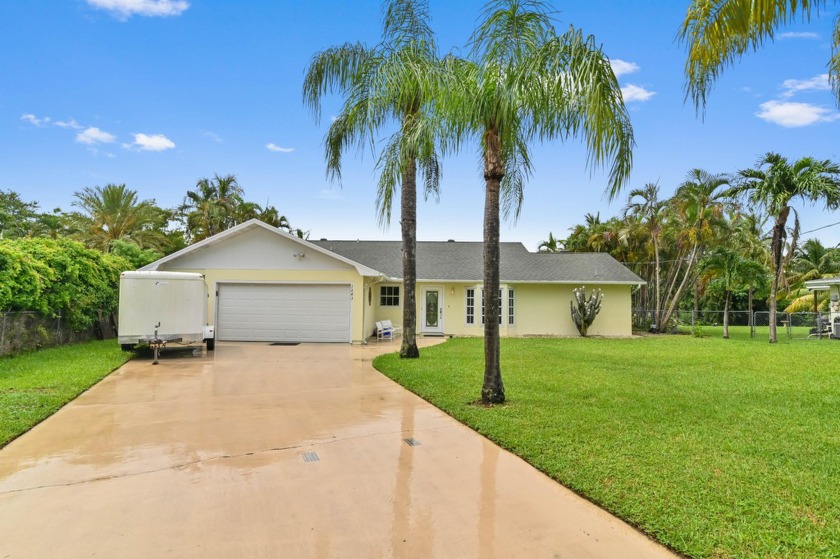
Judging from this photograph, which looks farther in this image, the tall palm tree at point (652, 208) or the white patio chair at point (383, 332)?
the tall palm tree at point (652, 208)

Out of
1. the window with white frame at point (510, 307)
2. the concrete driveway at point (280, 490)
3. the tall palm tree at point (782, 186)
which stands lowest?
the concrete driveway at point (280, 490)

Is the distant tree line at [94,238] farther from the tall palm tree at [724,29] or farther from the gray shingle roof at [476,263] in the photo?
the tall palm tree at [724,29]

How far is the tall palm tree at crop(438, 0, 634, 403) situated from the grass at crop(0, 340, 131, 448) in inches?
242

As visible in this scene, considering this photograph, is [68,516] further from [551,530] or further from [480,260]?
[480,260]

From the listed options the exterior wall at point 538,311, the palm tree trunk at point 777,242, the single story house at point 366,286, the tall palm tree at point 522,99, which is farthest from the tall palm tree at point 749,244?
the tall palm tree at point 522,99

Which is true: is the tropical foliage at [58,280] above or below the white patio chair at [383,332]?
above

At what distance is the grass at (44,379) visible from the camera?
5.86 meters

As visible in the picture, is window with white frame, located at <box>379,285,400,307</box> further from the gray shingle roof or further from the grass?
the grass

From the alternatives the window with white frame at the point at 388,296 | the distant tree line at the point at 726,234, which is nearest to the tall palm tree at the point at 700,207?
the distant tree line at the point at 726,234

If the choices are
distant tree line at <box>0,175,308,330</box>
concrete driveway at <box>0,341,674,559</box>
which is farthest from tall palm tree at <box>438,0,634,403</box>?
distant tree line at <box>0,175,308,330</box>

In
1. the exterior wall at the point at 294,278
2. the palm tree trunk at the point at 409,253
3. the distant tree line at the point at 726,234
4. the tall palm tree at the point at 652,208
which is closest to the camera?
the palm tree trunk at the point at 409,253

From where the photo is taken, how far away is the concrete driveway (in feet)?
9.93

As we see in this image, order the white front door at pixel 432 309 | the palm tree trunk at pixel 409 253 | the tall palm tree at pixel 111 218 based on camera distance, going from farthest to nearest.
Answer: the tall palm tree at pixel 111 218 < the white front door at pixel 432 309 < the palm tree trunk at pixel 409 253

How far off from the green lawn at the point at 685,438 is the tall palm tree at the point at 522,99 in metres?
1.43
